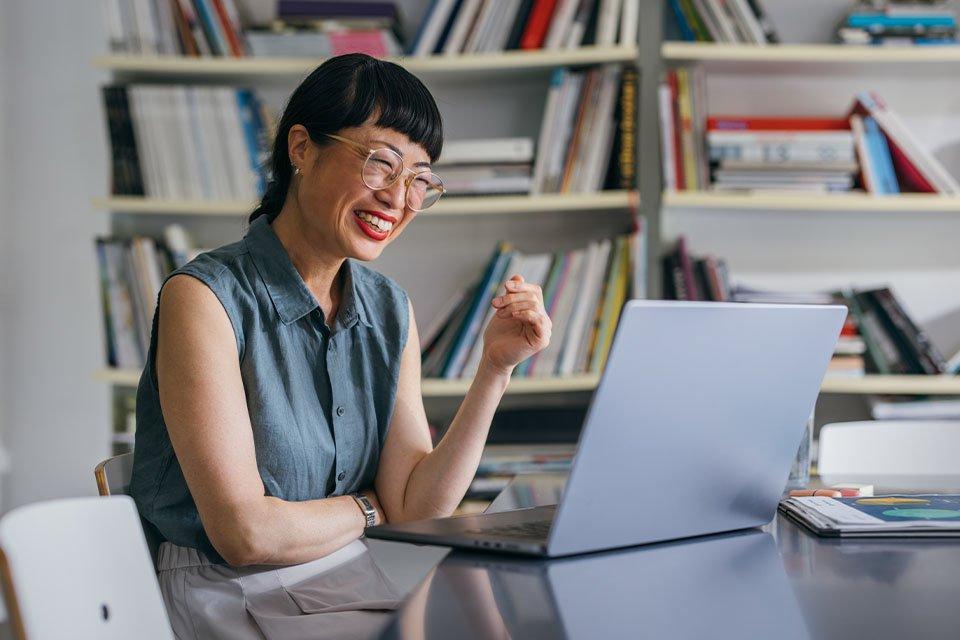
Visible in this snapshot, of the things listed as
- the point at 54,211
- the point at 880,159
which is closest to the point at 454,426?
the point at 880,159

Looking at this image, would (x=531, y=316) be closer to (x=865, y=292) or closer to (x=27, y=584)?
(x=27, y=584)

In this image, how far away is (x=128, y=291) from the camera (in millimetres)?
2590

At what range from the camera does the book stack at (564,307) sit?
2.51m

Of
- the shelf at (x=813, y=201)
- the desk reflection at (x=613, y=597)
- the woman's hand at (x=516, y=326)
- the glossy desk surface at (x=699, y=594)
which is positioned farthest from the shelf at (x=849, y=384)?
the desk reflection at (x=613, y=597)

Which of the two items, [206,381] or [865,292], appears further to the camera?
[865,292]

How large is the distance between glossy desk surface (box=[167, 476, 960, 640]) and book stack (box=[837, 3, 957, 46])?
1.78 m

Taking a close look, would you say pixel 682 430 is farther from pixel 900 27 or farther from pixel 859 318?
pixel 900 27

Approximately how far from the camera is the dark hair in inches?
53.4

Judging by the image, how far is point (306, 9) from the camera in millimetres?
2576

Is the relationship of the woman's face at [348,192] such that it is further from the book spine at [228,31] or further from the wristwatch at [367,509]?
the book spine at [228,31]

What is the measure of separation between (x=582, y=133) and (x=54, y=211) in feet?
4.84

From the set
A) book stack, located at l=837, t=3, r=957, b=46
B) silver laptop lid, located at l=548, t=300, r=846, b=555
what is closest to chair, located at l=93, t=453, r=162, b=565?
silver laptop lid, located at l=548, t=300, r=846, b=555

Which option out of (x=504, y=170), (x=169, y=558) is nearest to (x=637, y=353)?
(x=169, y=558)

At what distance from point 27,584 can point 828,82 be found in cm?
246
